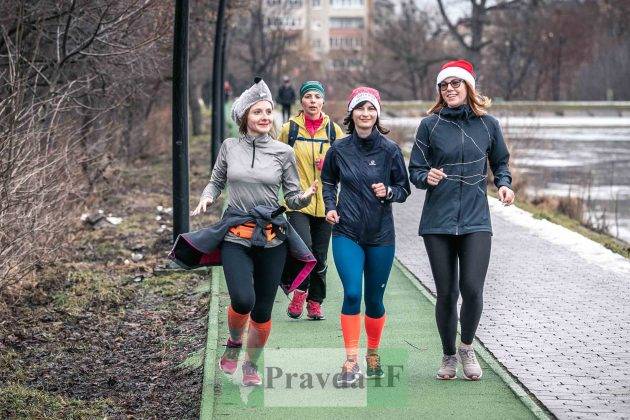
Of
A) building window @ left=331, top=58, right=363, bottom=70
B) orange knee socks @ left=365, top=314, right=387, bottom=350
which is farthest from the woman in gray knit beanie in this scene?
building window @ left=331, top=58, right=363, bottom=70

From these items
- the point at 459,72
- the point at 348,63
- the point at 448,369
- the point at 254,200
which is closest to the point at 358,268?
the point at 254,200

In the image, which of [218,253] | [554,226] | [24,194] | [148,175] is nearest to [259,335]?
[218,253]

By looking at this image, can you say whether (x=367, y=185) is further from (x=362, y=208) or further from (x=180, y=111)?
(x=180, y=111)

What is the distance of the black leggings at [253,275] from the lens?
7090mm

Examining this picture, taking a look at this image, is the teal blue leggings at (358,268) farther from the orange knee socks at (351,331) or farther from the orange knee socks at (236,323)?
the orange knee socks at (236,323)

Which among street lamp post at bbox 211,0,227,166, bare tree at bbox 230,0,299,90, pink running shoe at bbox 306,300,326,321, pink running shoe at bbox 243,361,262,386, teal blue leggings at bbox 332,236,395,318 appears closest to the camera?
teal blue leggings at bbox 332,236,395,318

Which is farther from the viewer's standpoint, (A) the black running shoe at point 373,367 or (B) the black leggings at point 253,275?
(A) the black running shoe at point 373,367

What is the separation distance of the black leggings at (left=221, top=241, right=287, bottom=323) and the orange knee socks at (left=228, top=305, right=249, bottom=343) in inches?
2.6

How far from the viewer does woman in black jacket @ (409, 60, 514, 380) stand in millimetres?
7211

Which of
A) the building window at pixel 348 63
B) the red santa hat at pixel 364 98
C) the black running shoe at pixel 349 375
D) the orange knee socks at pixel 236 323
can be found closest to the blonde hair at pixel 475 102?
the red santa hat at pixel 364 98

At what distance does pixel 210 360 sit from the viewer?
26.4ft

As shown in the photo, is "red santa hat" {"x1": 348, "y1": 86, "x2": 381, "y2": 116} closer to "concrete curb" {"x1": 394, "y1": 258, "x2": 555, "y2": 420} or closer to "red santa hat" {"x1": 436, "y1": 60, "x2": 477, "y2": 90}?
"red santa hat" {"x1": 436, "y1": 60, "x2": 477, "y2": 90}

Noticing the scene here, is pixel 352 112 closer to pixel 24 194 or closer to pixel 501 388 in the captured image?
pixel 501 388

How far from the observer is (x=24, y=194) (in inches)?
404
